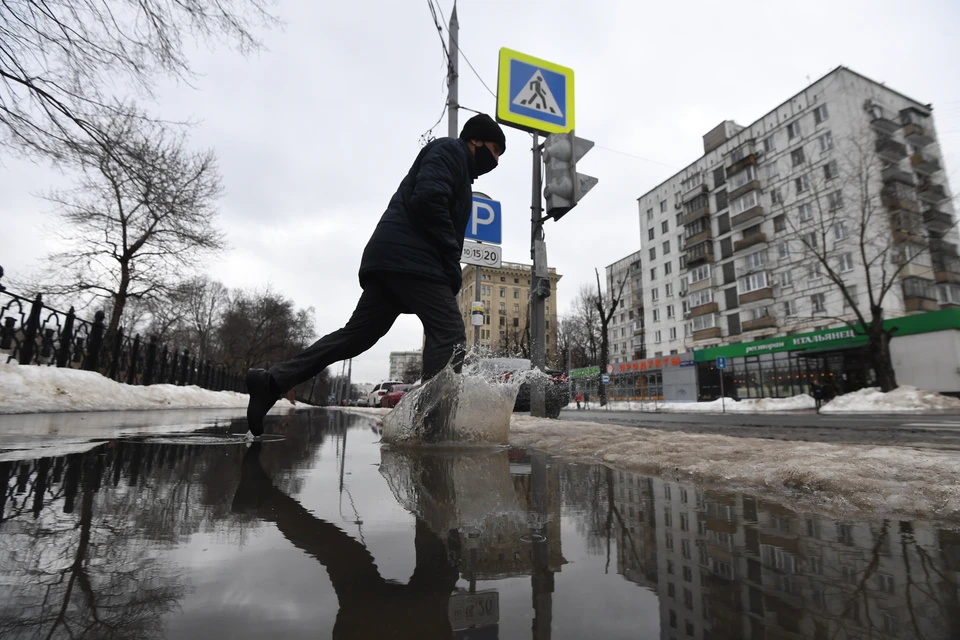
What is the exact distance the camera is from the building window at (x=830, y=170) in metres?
30.7

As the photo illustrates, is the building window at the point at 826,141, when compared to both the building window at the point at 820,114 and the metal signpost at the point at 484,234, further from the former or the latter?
the metal signpost at the point at 484,234

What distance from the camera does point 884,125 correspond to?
3039 cm

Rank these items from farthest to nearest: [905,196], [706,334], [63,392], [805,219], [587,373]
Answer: [587,373] < [706,334] < [805,219] < [905,196] < [63,392]

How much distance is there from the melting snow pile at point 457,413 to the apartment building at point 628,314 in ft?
166

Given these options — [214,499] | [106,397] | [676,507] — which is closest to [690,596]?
[676,507]

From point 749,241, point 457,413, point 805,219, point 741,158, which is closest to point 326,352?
point 457,413

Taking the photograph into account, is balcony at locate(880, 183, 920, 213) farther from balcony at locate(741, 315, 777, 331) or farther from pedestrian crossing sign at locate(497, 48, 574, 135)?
pedestrian crossing sign at locate(497, 48, 574, 135)

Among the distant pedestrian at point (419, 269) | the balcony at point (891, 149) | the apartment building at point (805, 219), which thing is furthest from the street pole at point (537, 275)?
the balcony at point (891, 149)

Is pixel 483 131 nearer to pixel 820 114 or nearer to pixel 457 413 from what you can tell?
pixel 457 413

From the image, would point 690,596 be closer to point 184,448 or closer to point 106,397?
point 184,448

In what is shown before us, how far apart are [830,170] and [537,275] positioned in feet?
109

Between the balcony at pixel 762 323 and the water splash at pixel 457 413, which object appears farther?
the balcony at pixel 762 323

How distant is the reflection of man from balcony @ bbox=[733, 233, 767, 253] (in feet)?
133

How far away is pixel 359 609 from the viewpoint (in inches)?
29.6
